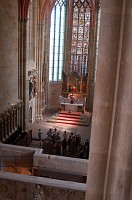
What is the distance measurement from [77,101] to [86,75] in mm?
2698

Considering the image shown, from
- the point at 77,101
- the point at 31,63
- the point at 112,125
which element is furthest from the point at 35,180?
the point at 77,101

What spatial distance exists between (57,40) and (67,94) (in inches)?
207

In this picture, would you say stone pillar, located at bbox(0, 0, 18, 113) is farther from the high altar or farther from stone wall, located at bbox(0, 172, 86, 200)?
the high altar

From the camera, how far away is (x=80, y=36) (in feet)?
78.2

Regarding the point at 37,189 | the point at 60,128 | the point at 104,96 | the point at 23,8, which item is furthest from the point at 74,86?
the point at 104,96

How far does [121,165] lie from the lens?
141 inches

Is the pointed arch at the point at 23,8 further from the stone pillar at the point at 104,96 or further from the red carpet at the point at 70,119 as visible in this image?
the stone pillar at the point at 104,96

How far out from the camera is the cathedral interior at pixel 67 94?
3.42m

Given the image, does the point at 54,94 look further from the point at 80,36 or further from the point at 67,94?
the point at 80,36

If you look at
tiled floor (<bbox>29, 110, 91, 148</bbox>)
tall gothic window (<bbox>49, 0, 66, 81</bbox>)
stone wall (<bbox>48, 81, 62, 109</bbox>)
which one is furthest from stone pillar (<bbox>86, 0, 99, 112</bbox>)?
tiled floor (<bbox>29, 110, 91, 148</bbox>)

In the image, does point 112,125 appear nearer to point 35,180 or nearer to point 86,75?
point 35,180

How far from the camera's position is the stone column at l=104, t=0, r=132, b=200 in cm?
327

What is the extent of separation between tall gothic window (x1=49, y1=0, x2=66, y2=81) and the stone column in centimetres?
2072

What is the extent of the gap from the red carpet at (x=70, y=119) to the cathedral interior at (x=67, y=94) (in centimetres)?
8
